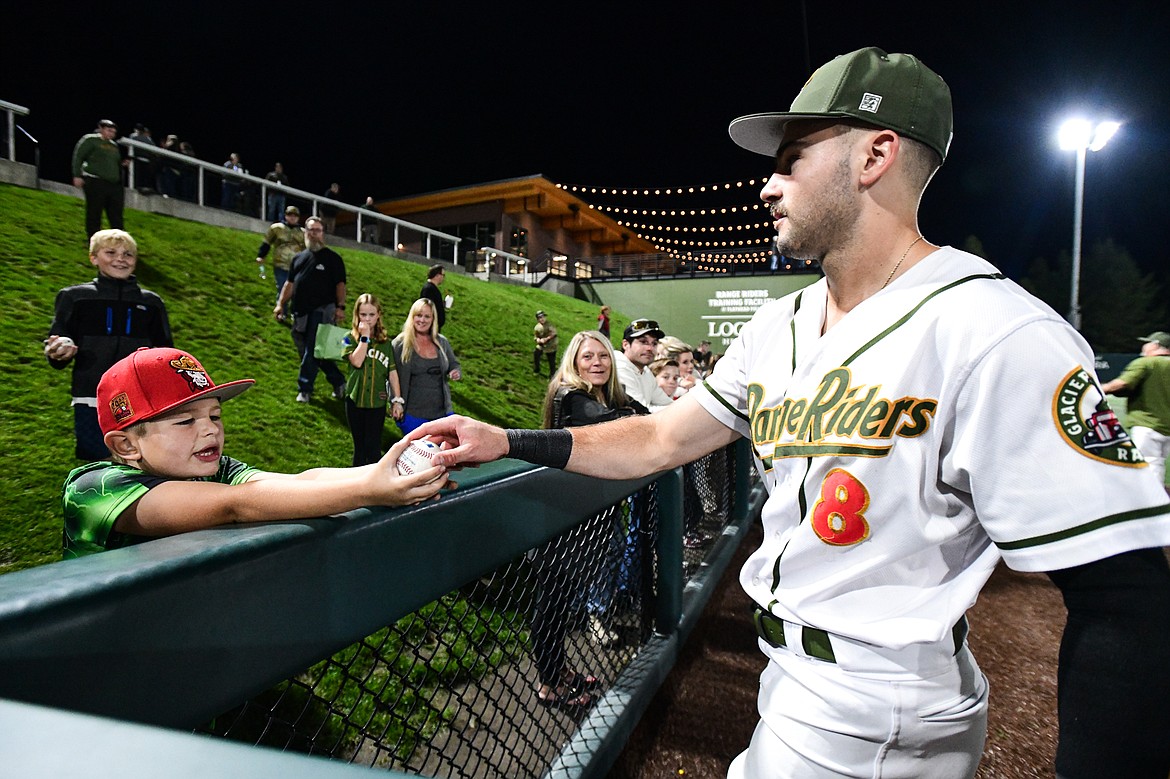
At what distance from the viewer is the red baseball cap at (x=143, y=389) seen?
5.37 feet

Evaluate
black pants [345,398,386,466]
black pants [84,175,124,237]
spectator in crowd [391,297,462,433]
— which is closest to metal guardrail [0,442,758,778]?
spectator in crowd [391,297,462,433]

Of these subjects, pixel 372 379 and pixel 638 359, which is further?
pixel 638 359

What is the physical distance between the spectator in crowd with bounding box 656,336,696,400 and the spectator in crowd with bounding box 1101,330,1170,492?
15.4 ft

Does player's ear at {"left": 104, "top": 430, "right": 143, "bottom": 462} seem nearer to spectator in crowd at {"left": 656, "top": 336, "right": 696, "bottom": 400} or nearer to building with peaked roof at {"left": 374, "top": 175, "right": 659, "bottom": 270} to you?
spectator in crowd at {"left": 656, "top": 336, "right": 696, "bottom": 400}

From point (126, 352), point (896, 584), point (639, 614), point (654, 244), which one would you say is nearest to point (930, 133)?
point (896, 584)

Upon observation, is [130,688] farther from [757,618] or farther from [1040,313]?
[1040,313]

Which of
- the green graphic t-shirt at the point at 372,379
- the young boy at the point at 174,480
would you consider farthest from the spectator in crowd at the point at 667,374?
the young boy at the point at 174,480

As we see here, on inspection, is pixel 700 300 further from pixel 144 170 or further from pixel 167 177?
pixel 144 170

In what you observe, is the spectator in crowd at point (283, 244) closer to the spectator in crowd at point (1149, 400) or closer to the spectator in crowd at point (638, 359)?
the spectator in crowd at point (638, 359)

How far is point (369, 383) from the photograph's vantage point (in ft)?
18.1

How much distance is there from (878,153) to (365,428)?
503 cm

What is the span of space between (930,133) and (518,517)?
143cm

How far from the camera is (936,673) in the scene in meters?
1.31

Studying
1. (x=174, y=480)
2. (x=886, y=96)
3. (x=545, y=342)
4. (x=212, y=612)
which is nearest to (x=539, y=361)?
(x=545, y=342)
